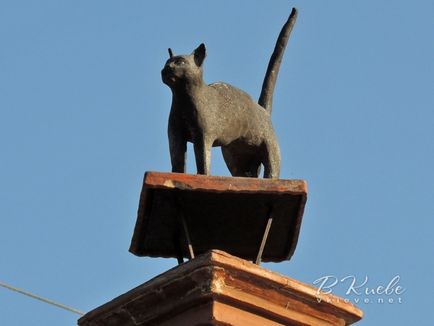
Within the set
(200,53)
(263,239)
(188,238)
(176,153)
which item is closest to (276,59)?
(200,53)

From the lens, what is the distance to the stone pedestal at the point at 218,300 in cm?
612

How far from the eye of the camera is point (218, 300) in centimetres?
614

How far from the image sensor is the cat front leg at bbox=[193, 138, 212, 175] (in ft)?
22.6

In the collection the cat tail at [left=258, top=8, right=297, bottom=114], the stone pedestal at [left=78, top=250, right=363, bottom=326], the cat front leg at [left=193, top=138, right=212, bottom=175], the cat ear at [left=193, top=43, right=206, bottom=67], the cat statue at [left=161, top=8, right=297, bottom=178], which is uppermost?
the cat tail at [left=258, top=8, right=297, bottom=114]

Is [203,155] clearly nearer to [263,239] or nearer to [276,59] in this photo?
[263,239]

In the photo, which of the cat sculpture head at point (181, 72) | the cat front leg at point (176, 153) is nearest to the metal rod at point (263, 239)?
the cat front leg at point (176, 153)

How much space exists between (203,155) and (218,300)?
103cm

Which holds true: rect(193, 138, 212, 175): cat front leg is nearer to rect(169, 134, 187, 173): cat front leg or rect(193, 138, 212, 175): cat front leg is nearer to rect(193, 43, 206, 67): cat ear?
rect(169, 134, 187, 173): cat front leg

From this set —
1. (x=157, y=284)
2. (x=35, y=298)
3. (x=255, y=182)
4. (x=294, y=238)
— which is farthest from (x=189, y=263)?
(x=35, y=298)

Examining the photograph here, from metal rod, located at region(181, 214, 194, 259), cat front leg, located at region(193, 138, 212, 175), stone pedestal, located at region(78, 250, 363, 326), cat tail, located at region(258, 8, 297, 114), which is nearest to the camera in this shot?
stone pedestal, located at region(78, 250, 363, 326)

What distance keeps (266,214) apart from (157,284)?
89 cm

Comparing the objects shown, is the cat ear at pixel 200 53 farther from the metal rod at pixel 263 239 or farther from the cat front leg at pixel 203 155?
the metal rod at pixel 263 239

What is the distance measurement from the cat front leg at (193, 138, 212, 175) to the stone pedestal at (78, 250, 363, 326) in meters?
0.84

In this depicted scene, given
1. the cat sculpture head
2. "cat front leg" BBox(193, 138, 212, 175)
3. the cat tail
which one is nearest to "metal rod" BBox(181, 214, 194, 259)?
"cat front leg" BBox(193, 138, 212, 175)
